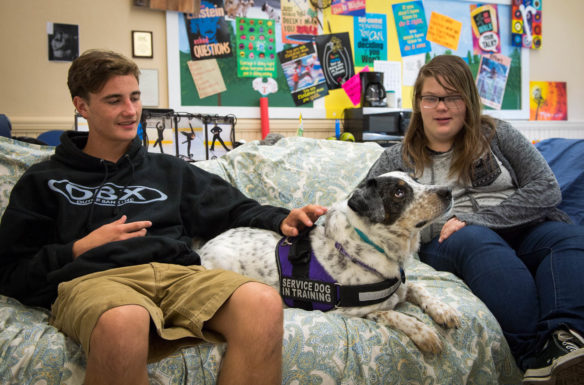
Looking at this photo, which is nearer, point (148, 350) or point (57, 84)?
point (148, 350)

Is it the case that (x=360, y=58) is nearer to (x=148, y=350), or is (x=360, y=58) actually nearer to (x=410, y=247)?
(x=410, y=247)

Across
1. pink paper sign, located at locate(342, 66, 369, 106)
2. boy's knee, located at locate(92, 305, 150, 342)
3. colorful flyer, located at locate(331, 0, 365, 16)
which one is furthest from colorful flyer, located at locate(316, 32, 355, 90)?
boy's knee, located at locate(92, 305, 150, 342)

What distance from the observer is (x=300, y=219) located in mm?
1548

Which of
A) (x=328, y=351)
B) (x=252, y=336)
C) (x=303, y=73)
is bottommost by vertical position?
(x=328, y=351)

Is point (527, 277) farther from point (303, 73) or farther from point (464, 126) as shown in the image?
point (303, 73)

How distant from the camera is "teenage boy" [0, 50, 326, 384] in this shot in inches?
42.6

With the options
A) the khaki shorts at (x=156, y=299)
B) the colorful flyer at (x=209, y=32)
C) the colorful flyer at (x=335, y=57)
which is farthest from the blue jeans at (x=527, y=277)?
the colorful flyer at (x=209, y=32)

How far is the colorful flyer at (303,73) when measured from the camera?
3434 mm

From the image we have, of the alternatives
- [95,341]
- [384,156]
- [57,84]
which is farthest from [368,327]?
[57,84]

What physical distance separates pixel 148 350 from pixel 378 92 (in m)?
2.73

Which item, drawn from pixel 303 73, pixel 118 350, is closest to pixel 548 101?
pixel 303 73

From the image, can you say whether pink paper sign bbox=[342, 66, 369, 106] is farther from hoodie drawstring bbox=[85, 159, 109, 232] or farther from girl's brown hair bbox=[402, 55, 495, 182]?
hoodie drawstring bbox=[85, 159, 109, 232]

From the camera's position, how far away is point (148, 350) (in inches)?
44.2

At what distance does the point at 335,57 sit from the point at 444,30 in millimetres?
1115
